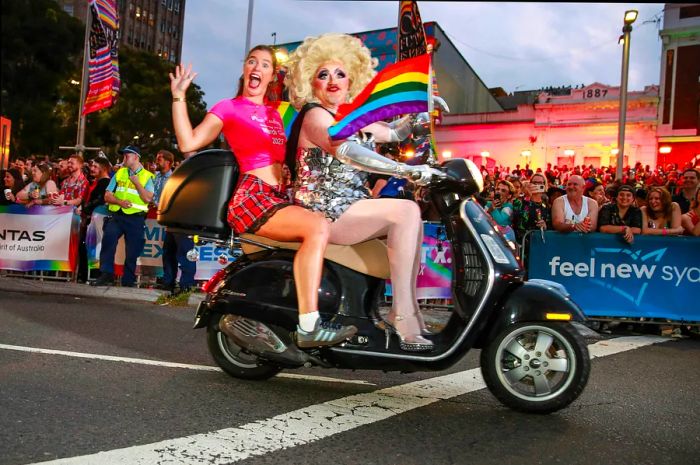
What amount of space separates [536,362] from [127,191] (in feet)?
23.4

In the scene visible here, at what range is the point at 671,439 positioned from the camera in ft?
11.3

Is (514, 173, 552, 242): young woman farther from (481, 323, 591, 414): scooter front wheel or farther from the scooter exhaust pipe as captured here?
the scooter exhaust pipe

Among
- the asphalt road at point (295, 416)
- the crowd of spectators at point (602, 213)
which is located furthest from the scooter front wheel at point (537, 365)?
the crowd of spectators at point (602, 213)

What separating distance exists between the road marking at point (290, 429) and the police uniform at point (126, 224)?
615 cm

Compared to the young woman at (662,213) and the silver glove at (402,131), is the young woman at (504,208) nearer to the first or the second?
the young woman at (662,213)

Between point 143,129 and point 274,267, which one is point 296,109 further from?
point 143,129

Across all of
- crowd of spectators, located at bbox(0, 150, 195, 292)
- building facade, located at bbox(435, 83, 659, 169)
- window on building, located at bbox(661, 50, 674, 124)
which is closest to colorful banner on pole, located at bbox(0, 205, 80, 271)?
crowd of spectators, located at bbox(0, 150, 195, 292)

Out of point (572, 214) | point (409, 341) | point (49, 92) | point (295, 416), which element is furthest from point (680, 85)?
point (49, 92)

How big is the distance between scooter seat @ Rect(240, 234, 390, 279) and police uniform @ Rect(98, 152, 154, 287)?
5.98 metres

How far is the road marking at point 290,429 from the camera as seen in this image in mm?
2832

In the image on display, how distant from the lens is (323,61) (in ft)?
14.0

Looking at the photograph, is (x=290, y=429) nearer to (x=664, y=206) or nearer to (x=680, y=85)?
(x=664, y=206)

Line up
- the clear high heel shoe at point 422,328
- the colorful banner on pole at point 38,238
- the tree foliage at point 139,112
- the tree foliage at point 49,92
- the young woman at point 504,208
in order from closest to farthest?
the clear high heel shoe at point 422,328, the young woman at point 504,208, the colorful banner on pole at point 38,238, the tree foliage at point 49,92, the tree foliage at point 139,112

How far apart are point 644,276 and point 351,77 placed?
17.5 feet
